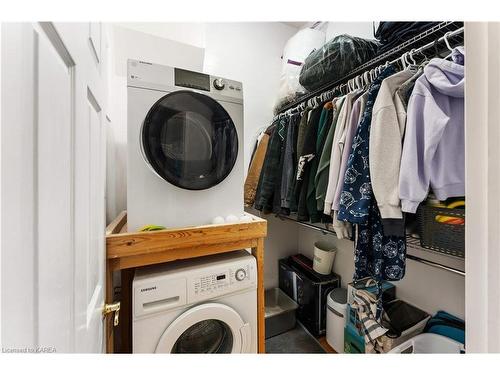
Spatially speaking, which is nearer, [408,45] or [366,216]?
[366,216]

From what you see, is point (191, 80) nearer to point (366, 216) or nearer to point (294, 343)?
point (366, 216)

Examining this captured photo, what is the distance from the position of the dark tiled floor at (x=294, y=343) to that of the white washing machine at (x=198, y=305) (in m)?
0.66

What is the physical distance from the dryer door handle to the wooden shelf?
0.07m

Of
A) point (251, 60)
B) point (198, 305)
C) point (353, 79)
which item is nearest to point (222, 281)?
point (198, 305)

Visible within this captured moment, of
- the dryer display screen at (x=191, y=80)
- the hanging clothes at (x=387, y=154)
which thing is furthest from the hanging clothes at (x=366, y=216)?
the dryer display screen at (x=191, y=80)

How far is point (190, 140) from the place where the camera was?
3.44ft

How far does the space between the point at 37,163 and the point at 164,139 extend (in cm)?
75

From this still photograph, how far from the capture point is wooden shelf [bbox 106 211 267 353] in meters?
0.81

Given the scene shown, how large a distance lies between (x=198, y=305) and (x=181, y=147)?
0.73 meters

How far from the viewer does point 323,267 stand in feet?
5.86

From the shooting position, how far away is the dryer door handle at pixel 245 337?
1027 mm

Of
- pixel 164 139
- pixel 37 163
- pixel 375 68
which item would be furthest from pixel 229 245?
pixel 375 68

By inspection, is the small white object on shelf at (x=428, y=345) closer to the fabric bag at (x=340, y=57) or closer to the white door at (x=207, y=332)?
the white door at (x=207, y=332)
